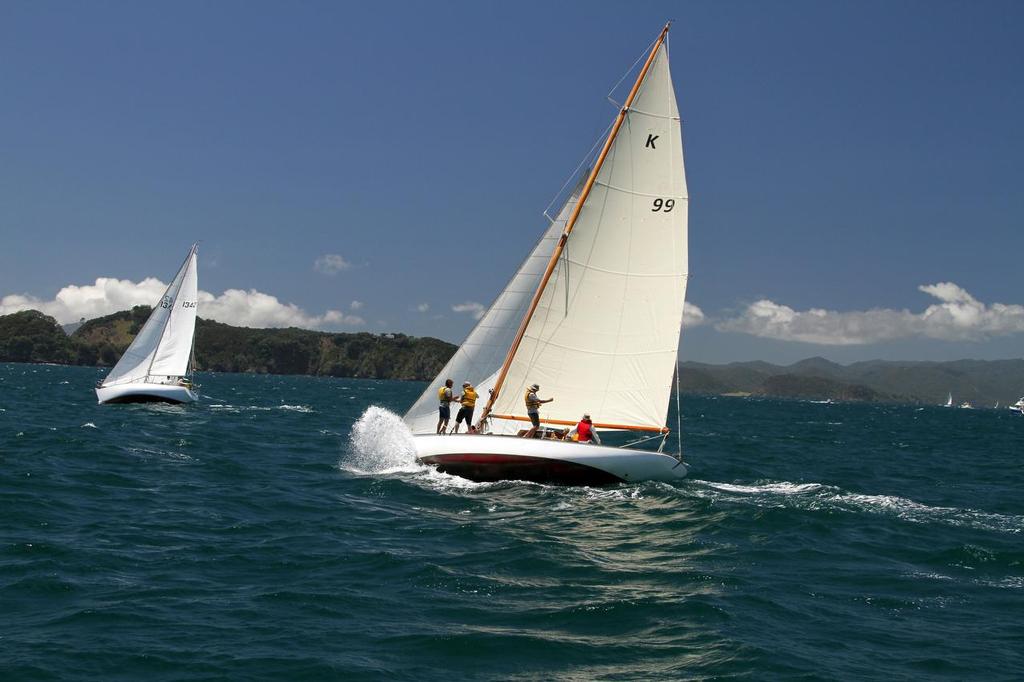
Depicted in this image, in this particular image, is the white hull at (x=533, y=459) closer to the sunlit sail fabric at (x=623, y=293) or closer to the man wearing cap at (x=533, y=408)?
the man wearing cap at (x=533, y=408)

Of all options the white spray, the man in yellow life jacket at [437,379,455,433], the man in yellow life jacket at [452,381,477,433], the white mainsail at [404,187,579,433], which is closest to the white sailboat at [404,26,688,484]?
the man in yellow life jacket at [452,381,477,433]

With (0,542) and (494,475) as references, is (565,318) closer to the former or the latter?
(494,475)

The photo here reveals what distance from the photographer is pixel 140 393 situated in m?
49.8

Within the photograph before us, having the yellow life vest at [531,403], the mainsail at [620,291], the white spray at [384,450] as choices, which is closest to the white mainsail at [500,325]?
the mainsail at [620,291]

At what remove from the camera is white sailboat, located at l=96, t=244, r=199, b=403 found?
165ft

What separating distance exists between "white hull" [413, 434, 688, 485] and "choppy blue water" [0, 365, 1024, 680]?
402 mm

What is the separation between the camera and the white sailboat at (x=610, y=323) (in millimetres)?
21109

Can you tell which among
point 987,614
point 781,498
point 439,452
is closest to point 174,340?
point 439,452

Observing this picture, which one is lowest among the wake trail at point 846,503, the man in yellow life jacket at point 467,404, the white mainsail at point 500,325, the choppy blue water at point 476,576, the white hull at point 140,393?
the choppy blue water at point 476,576

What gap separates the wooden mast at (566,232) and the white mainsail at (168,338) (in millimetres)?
36108

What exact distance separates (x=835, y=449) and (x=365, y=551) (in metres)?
37.7

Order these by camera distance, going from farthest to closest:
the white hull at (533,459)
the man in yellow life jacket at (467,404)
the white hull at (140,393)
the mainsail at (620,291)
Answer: the white hull at (140,393)
the man in yellow life jacket at (467,404)
the mainsail at (620,291)
the white hull at (533,459)

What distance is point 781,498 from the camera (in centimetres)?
2242

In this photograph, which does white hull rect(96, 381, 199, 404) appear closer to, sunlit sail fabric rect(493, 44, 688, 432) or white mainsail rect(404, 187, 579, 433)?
white mainsail rect(404, 187, 579, 433)
